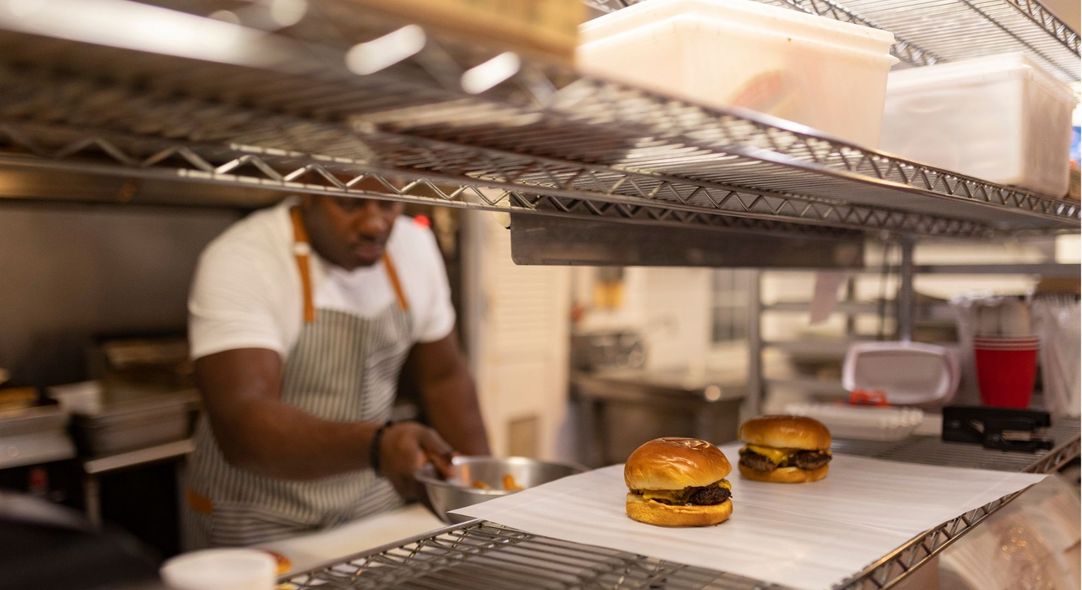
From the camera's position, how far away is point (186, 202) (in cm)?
375

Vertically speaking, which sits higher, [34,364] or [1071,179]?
[1071,179]

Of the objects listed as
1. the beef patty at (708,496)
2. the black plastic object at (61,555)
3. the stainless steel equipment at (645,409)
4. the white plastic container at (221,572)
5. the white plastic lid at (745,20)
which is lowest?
the stainless steel equipment at (645,409)

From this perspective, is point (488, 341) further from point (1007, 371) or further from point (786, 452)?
point (786, 452)

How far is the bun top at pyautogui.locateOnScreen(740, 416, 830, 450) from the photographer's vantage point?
1644 mm

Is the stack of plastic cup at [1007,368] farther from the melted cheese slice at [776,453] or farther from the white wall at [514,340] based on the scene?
the white wall at [514,340]

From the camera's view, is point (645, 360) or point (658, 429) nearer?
point (658, 429)

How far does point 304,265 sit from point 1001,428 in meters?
1.86

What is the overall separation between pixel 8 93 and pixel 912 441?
6.54ft

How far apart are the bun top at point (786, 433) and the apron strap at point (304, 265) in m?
1.33

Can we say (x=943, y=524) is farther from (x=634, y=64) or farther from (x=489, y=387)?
(x=489, y=387)

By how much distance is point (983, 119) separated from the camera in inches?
63.4

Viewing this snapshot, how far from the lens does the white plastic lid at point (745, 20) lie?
107 cm

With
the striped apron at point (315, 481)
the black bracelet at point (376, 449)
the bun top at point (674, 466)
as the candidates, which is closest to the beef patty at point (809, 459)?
the bun top at point (674, 466)

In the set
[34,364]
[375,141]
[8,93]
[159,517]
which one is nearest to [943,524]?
[375,141]
